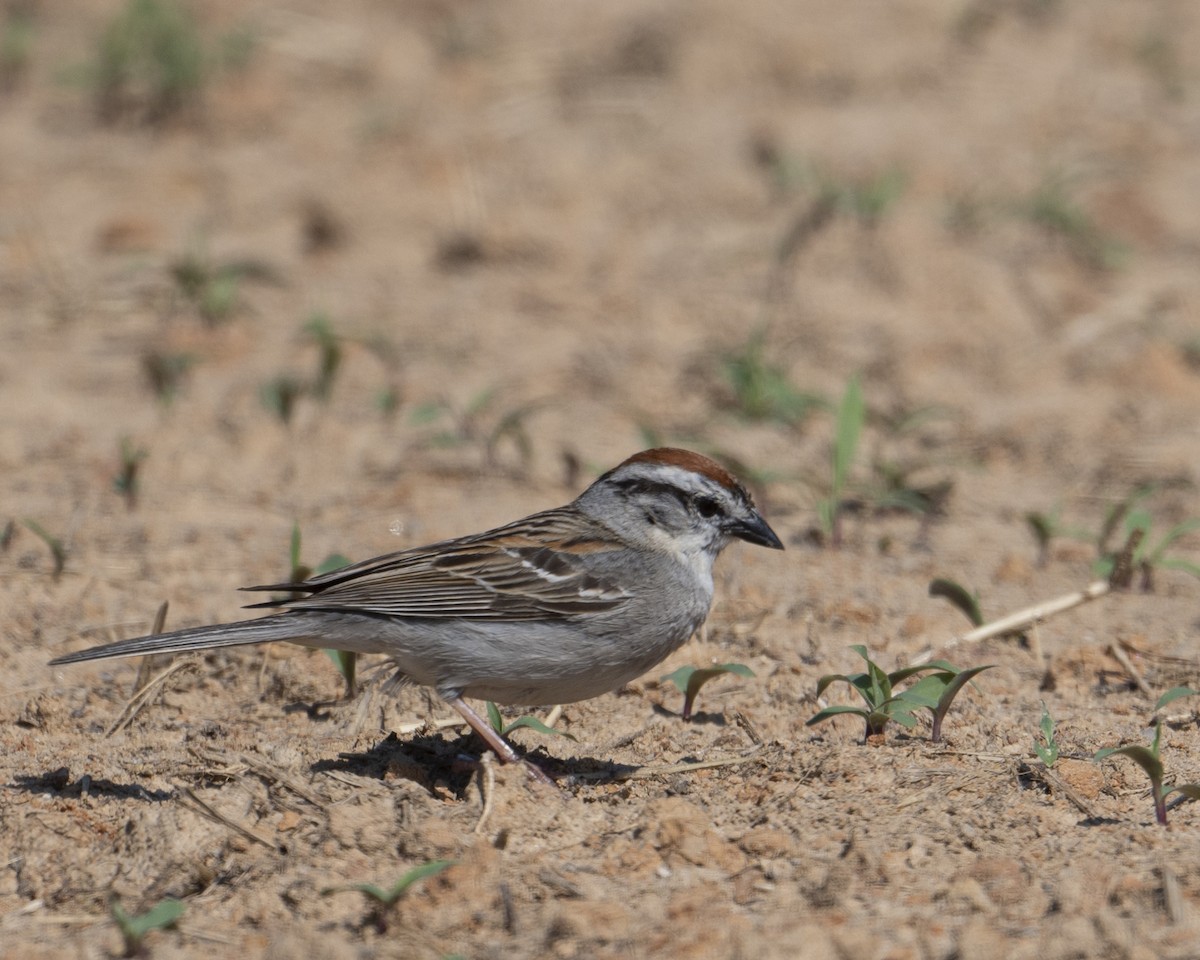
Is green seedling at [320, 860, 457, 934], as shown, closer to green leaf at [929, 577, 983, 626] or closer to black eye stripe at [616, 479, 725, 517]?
black eye stripe at [616, 479, 725, 517]

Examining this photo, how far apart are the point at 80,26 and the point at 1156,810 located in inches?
472

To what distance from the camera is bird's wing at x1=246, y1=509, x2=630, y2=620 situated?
508cm

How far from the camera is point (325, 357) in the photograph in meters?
8.31

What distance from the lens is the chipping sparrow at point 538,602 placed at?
4961 millimetres

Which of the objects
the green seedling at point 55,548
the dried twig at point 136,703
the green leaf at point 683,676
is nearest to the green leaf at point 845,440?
the green leaf at point 683,676

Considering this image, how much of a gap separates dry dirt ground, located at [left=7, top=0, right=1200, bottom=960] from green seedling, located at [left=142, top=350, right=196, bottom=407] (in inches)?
6.2

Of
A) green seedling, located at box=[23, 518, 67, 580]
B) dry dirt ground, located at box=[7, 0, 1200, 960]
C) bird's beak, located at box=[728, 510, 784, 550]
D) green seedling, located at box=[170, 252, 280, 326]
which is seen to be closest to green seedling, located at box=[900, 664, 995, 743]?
dry dirt ground, located at box=[7, 0, 1200, 960]

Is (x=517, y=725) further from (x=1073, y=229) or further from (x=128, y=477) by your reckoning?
(x=1073, y=229)

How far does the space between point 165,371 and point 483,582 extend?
12.2ft

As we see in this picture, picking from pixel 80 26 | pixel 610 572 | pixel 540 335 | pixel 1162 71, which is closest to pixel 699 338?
pixel 540 335

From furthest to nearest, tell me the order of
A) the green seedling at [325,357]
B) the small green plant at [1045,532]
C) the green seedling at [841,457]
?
1. the green seedling at [325,357]
2. the green seedling at [841,457]
3. the small green plant at [1045,532]

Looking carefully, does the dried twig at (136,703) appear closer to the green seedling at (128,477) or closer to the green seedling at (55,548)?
the green seedling at (55,548)

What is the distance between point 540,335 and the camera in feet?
31.2

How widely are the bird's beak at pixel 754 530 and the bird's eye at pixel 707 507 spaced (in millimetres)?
77
